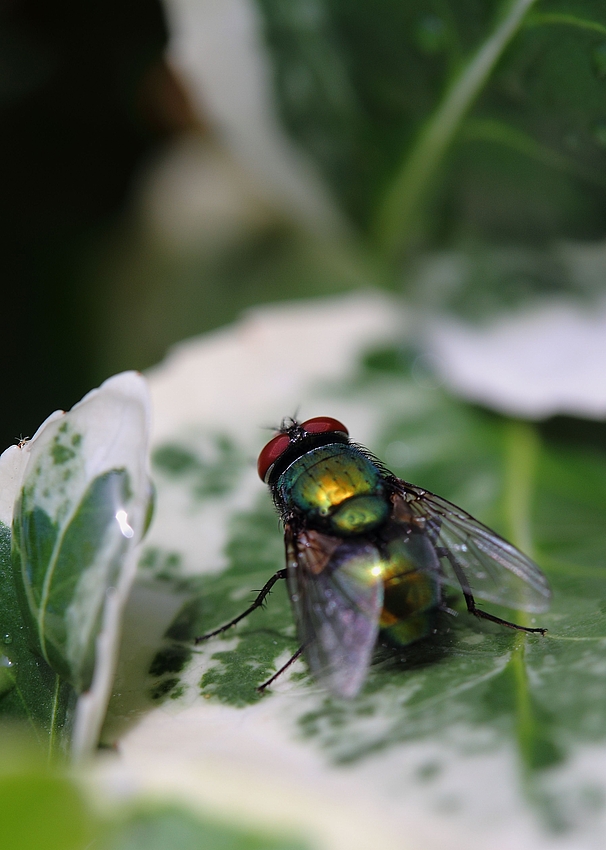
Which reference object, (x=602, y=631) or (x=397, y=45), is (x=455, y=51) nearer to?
(x=397, y=45)

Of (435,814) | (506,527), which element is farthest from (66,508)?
(506,527)

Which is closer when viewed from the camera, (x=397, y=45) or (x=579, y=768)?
(x=579, y=768)

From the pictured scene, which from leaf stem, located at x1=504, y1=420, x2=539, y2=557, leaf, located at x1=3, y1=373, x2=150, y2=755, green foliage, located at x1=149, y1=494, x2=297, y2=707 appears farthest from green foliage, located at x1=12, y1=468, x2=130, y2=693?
leaf stem, located at x1=504, y1=420, x2=539, y2=557

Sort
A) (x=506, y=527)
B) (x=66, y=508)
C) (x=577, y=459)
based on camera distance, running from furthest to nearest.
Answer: (x=577, y=459) → (x=506, y=527) → (x=66, y=508)

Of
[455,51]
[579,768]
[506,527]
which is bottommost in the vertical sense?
[579,768]

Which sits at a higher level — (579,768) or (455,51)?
(455,51)

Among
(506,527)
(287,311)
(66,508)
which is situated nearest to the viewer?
(66,508)

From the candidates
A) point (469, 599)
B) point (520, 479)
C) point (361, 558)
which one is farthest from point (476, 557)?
point (520, 479)
